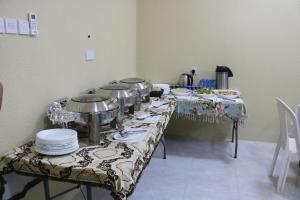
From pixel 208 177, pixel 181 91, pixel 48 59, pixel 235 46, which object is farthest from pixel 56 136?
pixel 235 46

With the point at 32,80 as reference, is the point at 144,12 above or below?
above

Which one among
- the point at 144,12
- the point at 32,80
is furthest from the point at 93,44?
the point at 144,12

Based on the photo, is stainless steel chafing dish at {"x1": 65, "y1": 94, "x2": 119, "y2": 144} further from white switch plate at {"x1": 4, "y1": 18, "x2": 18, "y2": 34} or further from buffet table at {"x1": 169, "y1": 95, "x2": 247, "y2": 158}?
buffet table at {"x1": 169, "y1": 95, "x2": 247, "y2": 158}

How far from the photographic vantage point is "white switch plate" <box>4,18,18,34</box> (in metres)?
1.41

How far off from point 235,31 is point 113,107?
2.22 meters

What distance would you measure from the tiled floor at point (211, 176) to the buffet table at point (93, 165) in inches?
36.6

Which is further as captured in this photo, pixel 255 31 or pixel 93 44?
pixel 255 31

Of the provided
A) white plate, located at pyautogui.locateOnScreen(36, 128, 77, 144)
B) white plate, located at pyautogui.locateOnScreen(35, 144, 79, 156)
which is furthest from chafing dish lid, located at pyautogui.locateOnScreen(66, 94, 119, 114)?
white plate, located at pyautogui.locateOnScreen(35, 144, 79, 156)

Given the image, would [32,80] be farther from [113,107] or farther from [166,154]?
[166,154]

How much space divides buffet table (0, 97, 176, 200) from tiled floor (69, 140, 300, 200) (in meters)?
0.93

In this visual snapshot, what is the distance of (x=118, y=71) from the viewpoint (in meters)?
3.01

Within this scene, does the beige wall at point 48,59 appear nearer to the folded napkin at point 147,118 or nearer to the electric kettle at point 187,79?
the folded napkin at point 147,118

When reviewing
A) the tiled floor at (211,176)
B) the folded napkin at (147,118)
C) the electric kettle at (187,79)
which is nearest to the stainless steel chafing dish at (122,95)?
the folded napkin at (147,118)

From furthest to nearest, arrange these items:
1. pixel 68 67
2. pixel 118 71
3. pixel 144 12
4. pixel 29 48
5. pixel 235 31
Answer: pixel 144 12 → pixel 235 31 → pixel 118 71 → pixel 68 67 → pixel 29 48
